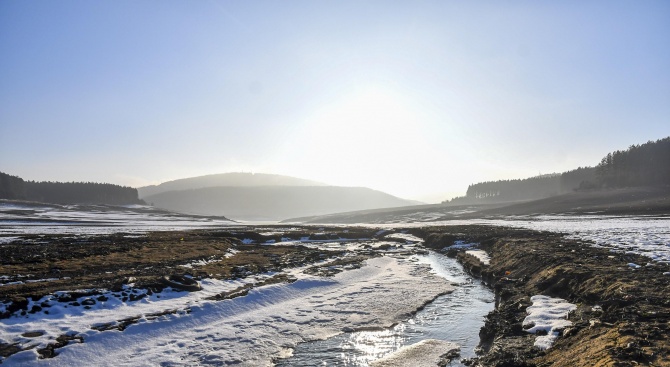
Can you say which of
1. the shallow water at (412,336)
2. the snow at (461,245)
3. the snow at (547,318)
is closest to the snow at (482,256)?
the snow at (461,245)

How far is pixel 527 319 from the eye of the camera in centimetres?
1434

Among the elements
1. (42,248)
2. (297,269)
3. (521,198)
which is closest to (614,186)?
(521,198)

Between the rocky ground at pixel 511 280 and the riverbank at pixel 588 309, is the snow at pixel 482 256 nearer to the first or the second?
the rocky ground at pixel 511 280

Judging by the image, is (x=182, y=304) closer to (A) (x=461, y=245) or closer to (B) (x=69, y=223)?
(A) (x=461, y=245)

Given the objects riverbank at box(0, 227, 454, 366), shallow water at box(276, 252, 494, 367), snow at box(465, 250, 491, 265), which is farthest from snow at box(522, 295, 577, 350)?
snow at box(465, 250, 491, 265)

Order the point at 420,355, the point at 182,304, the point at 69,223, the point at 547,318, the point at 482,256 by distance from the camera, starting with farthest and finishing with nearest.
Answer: the point at 69,223 < the point at 482,256 < the point at 182,304 < the point at 547,318 < the point at 420,355

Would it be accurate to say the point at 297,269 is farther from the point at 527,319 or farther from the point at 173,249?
the point at 527,319

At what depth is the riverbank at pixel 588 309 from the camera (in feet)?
31.0

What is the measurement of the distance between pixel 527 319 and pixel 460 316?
4.31 m

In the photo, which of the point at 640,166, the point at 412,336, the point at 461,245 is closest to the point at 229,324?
the point at 412,336

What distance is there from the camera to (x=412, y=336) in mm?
15539

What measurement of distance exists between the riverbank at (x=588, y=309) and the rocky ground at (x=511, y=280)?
36mm

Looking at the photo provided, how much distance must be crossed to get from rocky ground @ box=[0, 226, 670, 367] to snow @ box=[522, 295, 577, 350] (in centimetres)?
29

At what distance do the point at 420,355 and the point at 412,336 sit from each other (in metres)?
2.27
